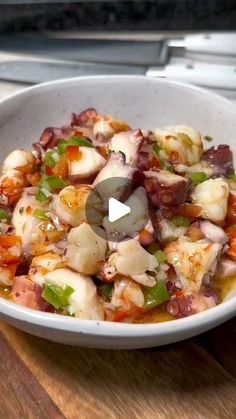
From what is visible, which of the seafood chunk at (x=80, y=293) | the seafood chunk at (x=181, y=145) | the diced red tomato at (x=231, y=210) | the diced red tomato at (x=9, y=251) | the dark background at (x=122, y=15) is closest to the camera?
the seafood chunk at (x=80, y=293)

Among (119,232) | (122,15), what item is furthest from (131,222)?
(122,15)

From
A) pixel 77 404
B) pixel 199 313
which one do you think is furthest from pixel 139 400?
pixel 199 313

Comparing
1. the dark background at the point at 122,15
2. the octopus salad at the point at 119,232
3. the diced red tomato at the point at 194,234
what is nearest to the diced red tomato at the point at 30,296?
the octopus salad at the point at 119,232

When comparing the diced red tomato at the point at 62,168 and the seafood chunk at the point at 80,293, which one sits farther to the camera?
the diced red tomato at the point at 62,168

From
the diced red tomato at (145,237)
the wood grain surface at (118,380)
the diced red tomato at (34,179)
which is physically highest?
the diced red tomato at (145,237)

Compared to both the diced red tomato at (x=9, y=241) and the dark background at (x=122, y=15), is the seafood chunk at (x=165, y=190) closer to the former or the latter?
the diced red tomato at (x=9, y=241)

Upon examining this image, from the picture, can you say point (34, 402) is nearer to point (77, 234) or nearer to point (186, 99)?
point (77, 234)

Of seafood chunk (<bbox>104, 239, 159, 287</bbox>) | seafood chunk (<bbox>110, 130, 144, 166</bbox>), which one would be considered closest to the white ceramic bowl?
seafood chunk (<bbox>110, 130, 144, 166</bbox>)
